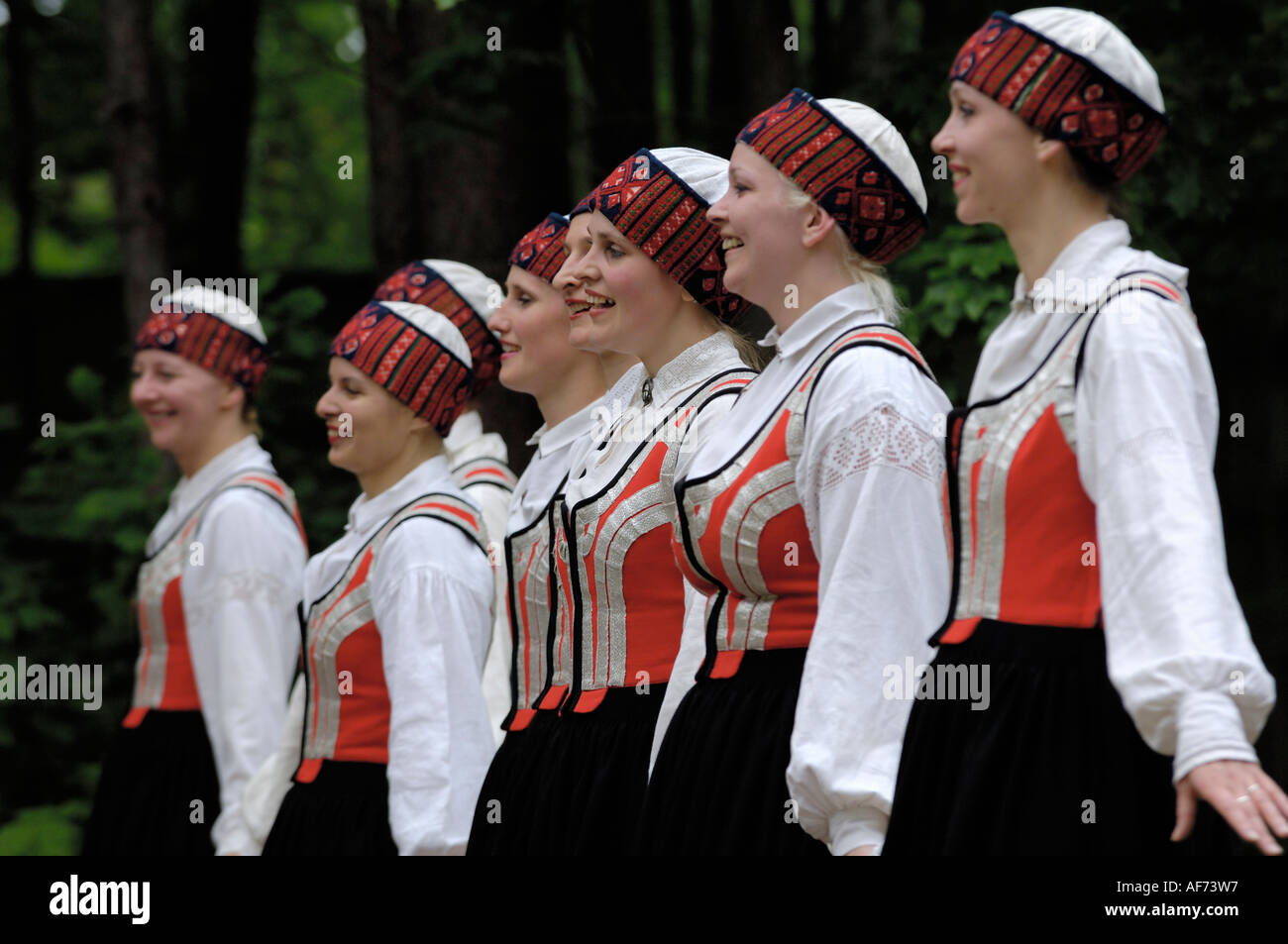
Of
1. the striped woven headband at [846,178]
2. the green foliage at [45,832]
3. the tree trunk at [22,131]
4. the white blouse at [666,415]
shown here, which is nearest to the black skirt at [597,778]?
the white blouse at [666,415]

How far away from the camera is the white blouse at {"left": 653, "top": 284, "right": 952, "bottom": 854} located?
3117mm

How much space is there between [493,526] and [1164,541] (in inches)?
130

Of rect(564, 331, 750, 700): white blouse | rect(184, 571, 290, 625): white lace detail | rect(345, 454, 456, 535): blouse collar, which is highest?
rect(564, 331, 750, 700): white blouse

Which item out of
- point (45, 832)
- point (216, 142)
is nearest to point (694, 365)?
point (45, 832)

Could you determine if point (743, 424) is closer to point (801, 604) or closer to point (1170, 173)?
point (801, 604)

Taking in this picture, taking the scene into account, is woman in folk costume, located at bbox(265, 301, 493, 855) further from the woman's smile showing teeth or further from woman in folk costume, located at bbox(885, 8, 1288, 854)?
woman in folk costume, located at bbox(885, 8, 1288, 854)

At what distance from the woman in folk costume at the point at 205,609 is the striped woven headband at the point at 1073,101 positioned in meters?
3.33

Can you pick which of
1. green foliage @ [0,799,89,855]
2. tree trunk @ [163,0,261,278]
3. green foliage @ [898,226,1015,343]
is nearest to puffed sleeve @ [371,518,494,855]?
green foliage @ [898,226,1015,343]

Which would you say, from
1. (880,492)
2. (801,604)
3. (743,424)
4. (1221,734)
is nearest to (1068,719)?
(1221,734)

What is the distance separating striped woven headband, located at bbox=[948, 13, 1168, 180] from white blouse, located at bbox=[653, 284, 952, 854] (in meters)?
→ 0.56

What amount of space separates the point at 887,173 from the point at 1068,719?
123 centimetres

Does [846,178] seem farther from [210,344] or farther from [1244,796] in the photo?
[210,344]

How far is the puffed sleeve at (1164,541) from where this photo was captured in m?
2.51
